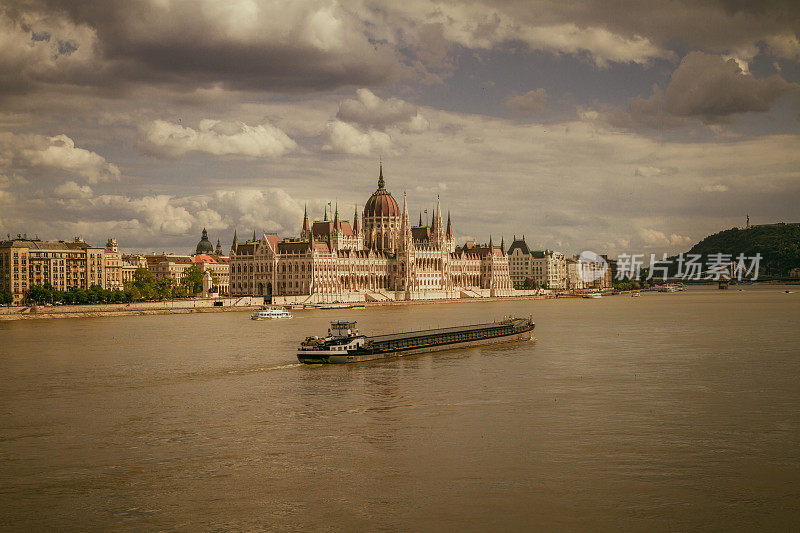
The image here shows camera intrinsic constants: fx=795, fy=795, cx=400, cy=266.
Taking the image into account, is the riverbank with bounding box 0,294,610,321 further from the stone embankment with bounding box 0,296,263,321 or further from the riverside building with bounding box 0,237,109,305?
the riverside building with bounding box 0,237,109,305

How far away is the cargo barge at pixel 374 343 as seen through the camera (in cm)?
5853

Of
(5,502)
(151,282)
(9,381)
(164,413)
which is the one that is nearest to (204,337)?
(9,381)

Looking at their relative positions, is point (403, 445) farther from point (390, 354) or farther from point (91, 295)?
point (91, 295)

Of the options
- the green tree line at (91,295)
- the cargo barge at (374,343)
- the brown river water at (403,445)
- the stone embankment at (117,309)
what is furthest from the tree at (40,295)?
the cargo barge at (374,343)

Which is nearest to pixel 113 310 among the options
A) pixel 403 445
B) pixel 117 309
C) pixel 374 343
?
pixel 117 309

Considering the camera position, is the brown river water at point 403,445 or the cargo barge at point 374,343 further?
the cargo barge at point 374,343

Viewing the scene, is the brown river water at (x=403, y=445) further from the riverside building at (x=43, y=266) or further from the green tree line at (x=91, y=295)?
the riverside building at (x=43, y=266)

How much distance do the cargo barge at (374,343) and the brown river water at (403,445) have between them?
62.3 inches

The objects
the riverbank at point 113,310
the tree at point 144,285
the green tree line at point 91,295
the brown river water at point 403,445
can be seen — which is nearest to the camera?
the brown river water at point 403,445

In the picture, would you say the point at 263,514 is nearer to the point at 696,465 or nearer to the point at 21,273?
the point at 696,465

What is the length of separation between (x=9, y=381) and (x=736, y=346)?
56380 millimetres

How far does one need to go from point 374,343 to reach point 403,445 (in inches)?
1282

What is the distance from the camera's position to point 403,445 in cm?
3045

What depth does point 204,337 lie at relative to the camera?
8344 centimetres
